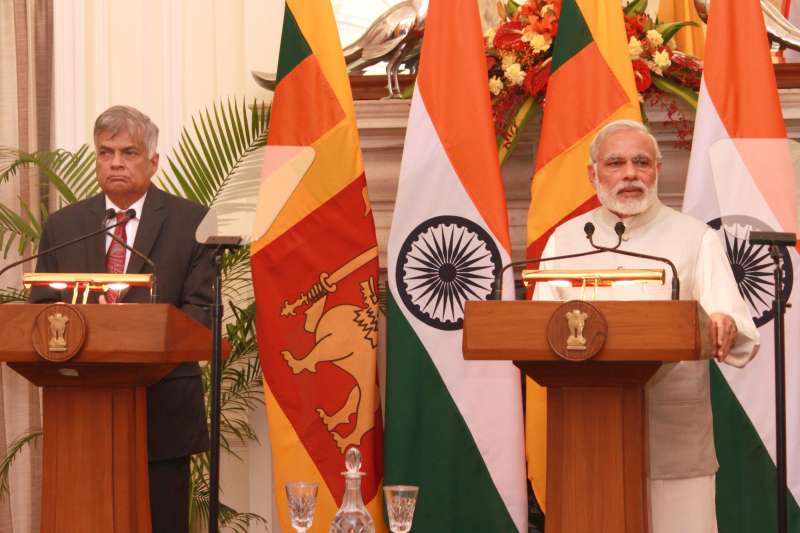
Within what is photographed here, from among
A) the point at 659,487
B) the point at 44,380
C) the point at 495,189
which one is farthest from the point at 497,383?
the point at 44,380

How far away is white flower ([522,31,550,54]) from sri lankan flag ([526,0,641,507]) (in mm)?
160

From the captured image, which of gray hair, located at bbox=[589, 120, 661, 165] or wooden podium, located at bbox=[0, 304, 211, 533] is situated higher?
gray hair, located at bbox=[589, 120, 661, 165]

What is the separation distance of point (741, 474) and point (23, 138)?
Answer: 320 cm

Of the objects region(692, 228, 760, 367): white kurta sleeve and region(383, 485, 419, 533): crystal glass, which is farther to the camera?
region(692, 228, 760, 367): white kurta sleeve

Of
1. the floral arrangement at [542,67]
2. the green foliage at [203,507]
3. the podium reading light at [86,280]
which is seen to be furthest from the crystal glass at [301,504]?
the floral arrangement at [542,67]

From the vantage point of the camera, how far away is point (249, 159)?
517cm

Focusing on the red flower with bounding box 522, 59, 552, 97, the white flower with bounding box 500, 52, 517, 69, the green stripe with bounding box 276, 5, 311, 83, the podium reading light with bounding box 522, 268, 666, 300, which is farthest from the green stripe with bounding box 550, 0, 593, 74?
the podium reading light with bounding box 522, 268, 666, 300

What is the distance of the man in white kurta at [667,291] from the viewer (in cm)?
353

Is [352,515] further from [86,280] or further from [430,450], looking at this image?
[430,450]

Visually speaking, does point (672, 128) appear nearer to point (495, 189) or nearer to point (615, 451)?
point (495, 189)

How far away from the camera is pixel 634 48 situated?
4855 millimetres

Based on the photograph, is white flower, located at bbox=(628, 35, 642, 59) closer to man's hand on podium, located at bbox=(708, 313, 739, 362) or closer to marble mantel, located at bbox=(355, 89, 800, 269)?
marble mantel, located at bbox=(355, 89, 800, 269)

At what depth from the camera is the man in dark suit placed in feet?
11.9

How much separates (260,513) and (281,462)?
725 mm
